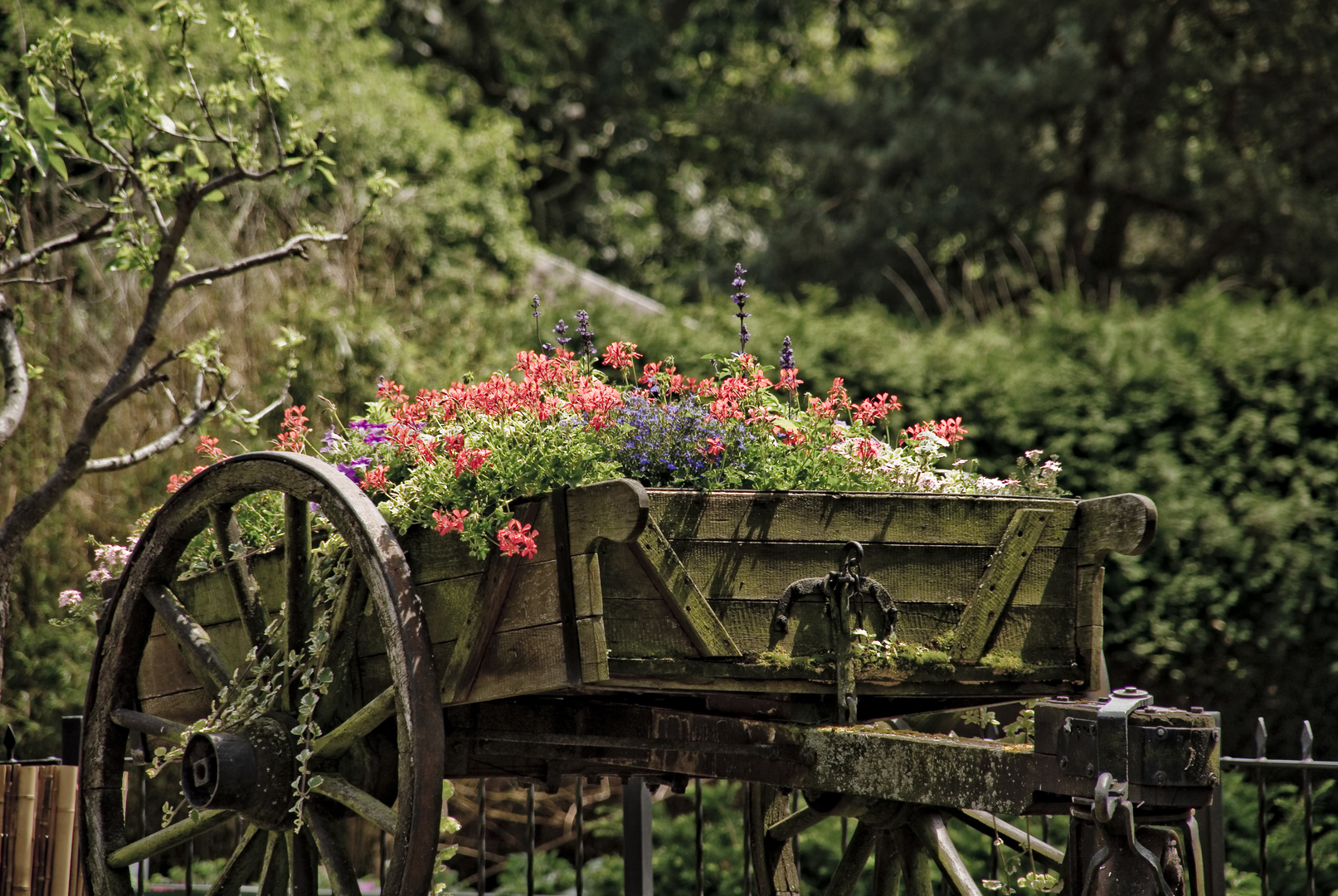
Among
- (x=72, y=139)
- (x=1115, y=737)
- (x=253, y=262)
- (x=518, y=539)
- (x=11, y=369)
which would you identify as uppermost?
(x=72, y=139)

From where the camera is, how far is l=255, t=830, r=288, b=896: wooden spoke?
285 centimetres

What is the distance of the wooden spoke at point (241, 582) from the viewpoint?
9.49 feet

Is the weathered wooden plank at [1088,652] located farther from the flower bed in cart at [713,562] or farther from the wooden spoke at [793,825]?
the wooden spoke at [793,825]

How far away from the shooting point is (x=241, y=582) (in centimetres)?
292

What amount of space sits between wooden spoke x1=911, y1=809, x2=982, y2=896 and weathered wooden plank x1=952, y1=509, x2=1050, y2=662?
2.82 feet

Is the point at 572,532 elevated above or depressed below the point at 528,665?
above

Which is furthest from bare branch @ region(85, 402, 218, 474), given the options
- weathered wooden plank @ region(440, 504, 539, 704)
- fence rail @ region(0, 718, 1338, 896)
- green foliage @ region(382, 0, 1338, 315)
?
green foliage @ region(382, 0, 1338, 315)

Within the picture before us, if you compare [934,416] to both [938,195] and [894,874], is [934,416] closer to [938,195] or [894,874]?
[894,874]

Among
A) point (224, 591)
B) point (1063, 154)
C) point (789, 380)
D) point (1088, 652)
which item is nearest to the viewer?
point (1088, 652)

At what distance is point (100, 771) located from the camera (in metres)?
3.09

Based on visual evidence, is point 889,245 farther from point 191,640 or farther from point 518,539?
point 518,539

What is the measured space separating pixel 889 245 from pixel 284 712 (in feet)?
31.1

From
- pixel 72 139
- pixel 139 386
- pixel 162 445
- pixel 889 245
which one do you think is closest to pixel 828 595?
pixel 139 386

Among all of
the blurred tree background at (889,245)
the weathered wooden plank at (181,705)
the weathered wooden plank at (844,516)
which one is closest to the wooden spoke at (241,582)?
the weathered wooden plank at (181,705)
